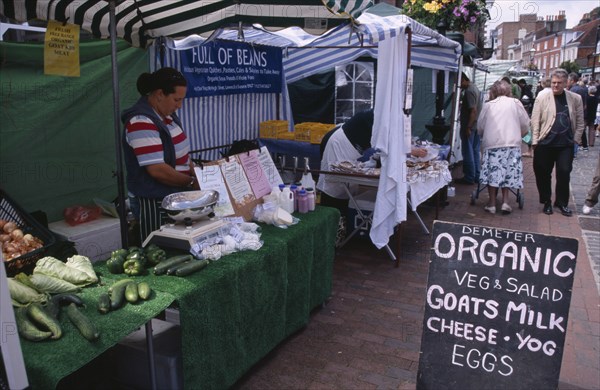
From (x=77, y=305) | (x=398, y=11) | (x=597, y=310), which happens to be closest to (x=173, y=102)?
(x=77, y=305)

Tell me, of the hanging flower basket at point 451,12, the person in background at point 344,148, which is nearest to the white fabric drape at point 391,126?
the person in background at point 344,148

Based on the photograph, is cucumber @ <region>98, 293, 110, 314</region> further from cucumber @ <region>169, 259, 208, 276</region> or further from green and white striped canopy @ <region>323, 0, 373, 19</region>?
green and white striped canopy @ <region>323, 0, 373, 19</region>

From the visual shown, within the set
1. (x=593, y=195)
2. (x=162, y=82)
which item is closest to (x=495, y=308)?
(x=162, y=82)

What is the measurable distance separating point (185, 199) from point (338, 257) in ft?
10.4

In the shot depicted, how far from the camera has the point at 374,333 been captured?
13.8 feet

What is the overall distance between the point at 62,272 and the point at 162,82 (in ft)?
5.05

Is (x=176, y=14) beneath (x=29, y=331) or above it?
above

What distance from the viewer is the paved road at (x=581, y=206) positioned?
628 cm

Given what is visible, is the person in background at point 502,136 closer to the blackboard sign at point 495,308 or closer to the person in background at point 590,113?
the blackboard sign at point 495,308

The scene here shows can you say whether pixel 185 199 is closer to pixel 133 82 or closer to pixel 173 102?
pixel 173 102

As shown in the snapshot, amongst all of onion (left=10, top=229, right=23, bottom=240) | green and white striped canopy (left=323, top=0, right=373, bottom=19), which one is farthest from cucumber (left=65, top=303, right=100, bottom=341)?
green and white striped canopy (left=323, top=0, right=373, bottom=19)

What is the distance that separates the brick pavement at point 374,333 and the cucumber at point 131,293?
127 cm

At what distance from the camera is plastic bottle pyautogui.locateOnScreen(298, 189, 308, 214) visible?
4.29 metres

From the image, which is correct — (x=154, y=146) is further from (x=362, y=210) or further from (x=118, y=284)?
(x=362, y=210)
